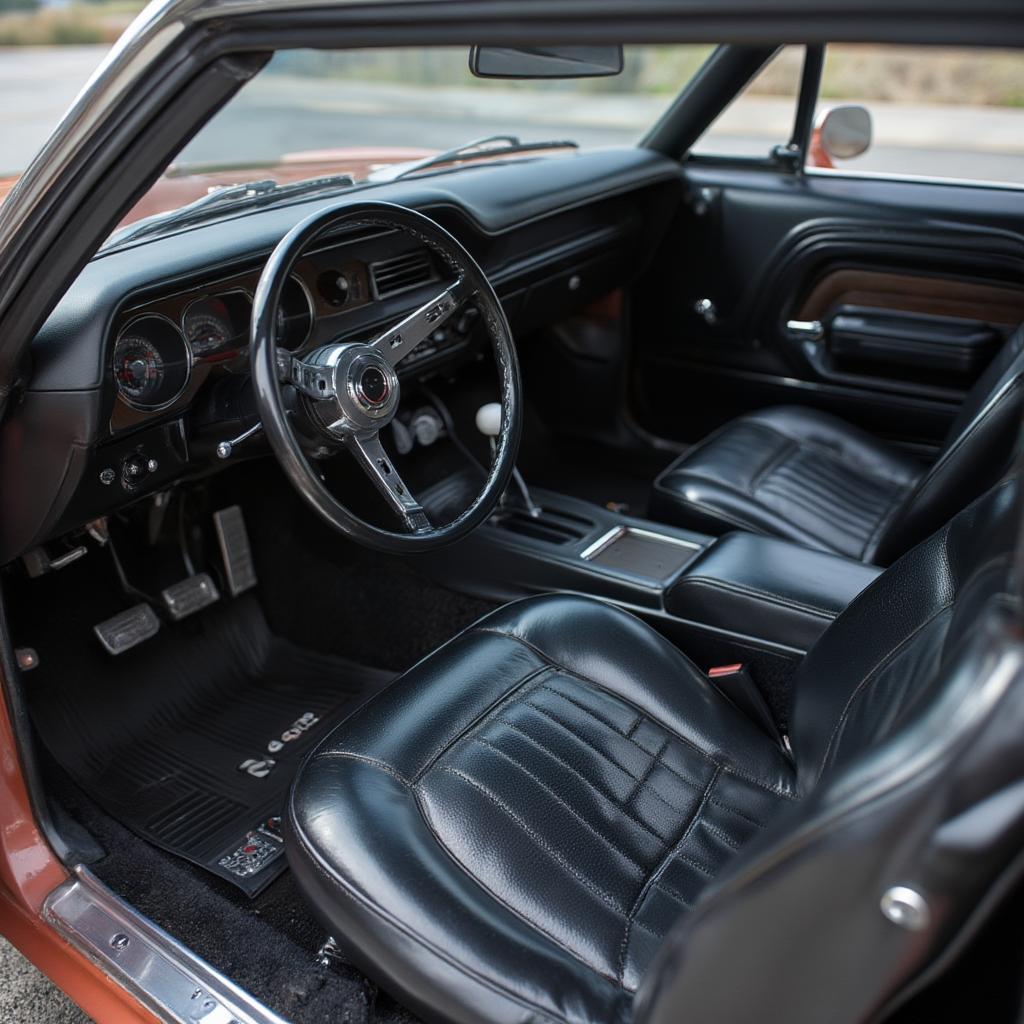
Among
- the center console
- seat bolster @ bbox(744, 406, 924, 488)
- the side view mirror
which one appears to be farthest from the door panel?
the center console

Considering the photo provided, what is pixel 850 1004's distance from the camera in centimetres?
73

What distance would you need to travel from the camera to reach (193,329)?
1.66 m

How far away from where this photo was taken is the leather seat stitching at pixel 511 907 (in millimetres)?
1157

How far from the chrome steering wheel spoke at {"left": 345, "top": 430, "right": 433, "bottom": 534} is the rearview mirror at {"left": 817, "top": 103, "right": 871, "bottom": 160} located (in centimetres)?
166

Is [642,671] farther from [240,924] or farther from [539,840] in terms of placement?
[240,924]

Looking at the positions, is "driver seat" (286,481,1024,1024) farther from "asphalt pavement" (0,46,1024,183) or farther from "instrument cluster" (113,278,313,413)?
"asphalt pavement" (0,46,1024,183)

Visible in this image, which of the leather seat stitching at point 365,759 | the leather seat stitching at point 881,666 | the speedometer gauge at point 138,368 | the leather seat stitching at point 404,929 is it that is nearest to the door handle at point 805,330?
the leather seat stitching at point 881,666

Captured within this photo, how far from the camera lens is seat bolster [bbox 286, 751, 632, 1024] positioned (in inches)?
→ 41.8

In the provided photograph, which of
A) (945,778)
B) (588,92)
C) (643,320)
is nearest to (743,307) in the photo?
(643,320)

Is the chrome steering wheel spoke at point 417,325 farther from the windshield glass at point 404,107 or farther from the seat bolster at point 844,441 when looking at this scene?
the windshield glass at point 404,107

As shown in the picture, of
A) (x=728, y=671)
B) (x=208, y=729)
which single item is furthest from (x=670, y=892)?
(x=208, y=729)

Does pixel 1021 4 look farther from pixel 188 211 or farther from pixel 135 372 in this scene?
pixel 188 211

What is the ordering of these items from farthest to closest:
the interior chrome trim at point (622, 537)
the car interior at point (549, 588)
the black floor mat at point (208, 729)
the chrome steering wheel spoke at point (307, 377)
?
the interior chrome trim at point (622, 537)
the black floor mat at point (208, 729)
the chrome steering wheel spoke at point (307, 377)
the car interior at point (549, 588)

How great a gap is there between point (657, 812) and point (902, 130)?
2.40 meters
